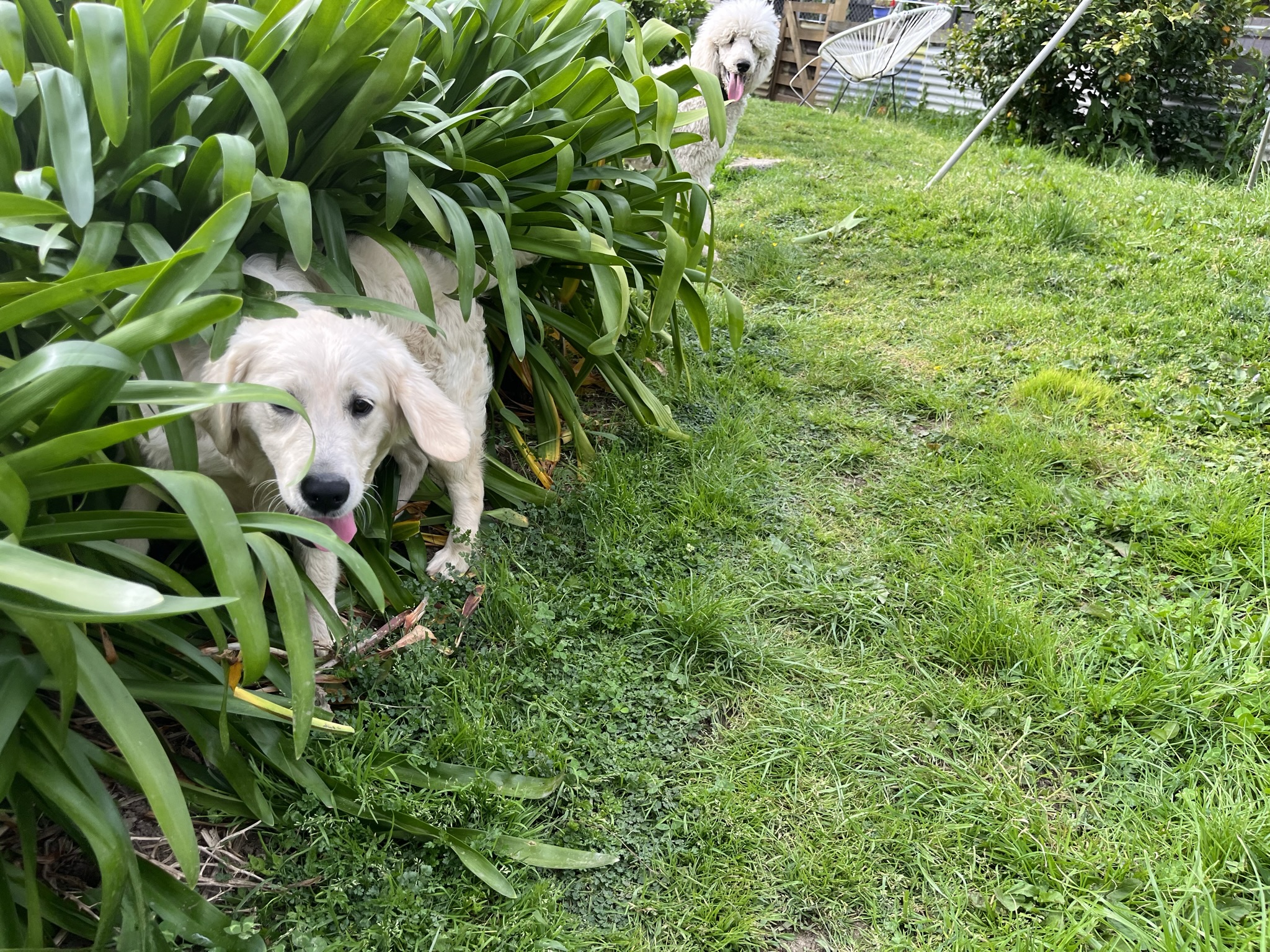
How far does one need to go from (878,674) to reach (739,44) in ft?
15.3

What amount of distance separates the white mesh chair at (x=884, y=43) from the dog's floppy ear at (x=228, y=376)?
31.1 feet

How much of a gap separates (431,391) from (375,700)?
0.76 m

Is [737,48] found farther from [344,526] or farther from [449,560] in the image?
[344,526]

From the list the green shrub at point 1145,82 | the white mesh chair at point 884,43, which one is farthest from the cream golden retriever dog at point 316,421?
the white mesh chair at point 884,43

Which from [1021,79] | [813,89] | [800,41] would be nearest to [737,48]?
[1021,79]

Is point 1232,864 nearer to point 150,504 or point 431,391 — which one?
point 431,391

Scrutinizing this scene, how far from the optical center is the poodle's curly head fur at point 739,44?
539 cm

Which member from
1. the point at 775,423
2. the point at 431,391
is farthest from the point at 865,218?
the point at 431,391

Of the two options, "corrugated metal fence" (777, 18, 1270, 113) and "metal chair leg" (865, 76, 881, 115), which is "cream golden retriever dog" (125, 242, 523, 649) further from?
"metal chair leg" (865, 76, 881, 115)

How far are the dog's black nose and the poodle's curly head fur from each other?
4634 mm

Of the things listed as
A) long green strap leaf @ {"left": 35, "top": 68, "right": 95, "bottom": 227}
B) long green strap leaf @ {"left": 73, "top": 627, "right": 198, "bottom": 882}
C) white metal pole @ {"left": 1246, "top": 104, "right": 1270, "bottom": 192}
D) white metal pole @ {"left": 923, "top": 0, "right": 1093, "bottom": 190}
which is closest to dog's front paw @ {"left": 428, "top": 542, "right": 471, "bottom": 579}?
long green strap leaf @ {"left": 73, "top": 627, "right": 198, "bottom": 882}

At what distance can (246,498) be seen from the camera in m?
2.10

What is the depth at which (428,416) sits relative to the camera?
6.60 feet

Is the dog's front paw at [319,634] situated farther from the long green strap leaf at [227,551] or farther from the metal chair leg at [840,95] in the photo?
the metal chair leg at [840,95]
